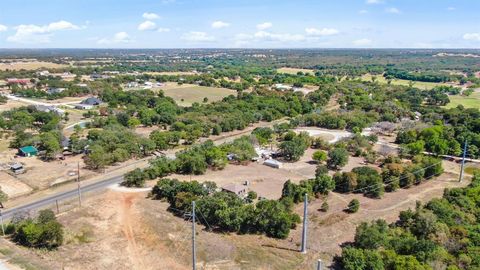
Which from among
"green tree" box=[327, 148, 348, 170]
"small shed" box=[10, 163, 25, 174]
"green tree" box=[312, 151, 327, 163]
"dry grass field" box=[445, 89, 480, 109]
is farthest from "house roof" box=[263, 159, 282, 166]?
"dry grass field" box=[445, 89, 480, 109]

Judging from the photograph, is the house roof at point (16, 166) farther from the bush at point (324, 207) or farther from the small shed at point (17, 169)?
the bush at point (324, 207)

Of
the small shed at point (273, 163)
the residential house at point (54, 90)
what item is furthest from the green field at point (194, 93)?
the small shed at point (273, 163)

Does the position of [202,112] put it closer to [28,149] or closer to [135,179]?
[28,149]

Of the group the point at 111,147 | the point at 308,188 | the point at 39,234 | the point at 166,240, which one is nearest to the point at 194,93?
the point at 111,147

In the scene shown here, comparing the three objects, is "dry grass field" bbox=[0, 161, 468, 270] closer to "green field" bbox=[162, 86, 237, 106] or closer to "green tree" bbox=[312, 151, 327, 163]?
"green tree" bbox=[312, 151, 327, 163]

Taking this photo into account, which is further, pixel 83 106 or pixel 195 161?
pixel 83 106
